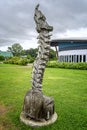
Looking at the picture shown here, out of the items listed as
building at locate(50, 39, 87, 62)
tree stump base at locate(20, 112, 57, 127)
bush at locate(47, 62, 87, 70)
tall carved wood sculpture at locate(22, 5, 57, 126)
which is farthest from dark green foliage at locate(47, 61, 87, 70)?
tall carved wood sculpture at locate(22, 5, 57, 126)

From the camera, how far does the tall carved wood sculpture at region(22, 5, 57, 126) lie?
239 inches

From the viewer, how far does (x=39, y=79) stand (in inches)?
247

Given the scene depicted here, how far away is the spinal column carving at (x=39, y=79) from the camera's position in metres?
6.07

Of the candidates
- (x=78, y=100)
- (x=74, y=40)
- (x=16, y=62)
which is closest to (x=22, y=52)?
(x=16, y=62)

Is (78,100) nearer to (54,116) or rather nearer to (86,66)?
(54,116)

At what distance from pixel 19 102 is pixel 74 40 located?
24839 millimetres

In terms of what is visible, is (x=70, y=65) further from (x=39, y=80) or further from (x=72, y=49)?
(x=39, y=80)

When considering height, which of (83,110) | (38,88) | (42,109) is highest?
(38,88)

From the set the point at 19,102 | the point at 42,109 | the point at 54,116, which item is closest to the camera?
the point at 42,109

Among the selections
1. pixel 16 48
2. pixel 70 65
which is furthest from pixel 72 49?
pixel 16 48

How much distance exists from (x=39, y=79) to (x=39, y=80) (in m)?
0.04

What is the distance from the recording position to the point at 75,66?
92.8ft

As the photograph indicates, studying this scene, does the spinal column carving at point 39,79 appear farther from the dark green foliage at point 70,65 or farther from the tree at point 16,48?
the tree at point 16,48

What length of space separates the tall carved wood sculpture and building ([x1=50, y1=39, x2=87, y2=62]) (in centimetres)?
2596
